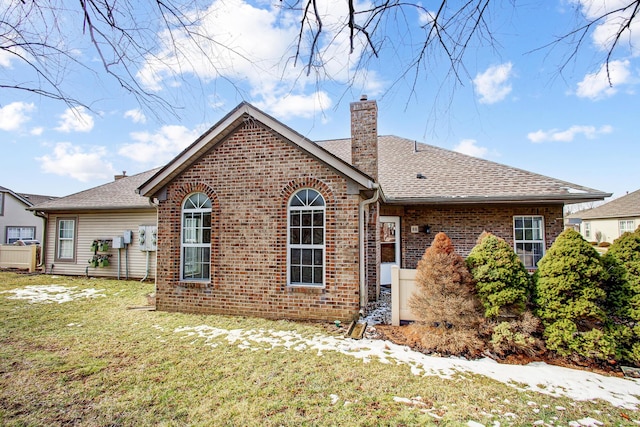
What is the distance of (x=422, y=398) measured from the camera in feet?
12.2

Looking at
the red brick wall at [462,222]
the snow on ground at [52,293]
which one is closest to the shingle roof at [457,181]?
the red brick wall at [462,222]

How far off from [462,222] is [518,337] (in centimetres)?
520

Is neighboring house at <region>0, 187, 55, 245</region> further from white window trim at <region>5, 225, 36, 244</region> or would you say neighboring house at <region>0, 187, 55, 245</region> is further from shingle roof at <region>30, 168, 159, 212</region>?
shingle roof at <region>30, 168, 159, 212</region>

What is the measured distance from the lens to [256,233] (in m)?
7.05

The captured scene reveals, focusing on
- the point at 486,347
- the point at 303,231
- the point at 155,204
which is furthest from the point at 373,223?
the point at 155,204

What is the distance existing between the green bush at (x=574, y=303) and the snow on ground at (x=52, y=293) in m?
11.5

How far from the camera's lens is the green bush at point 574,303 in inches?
184

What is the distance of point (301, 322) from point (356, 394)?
303 centimetres

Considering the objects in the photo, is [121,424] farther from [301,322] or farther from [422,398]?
[301,322]

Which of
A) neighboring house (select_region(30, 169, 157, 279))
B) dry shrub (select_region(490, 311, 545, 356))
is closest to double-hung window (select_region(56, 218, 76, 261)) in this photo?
neighboring house (select_region(30, 169, 157, 279))

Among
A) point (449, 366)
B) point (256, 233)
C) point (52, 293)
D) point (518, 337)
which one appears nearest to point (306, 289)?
point (256, 233)

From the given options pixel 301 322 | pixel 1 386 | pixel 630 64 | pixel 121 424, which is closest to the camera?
pixel 630 64

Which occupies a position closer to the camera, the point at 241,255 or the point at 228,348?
the point at 228,348

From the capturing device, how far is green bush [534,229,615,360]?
4.67 m
